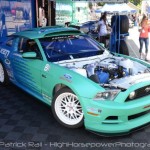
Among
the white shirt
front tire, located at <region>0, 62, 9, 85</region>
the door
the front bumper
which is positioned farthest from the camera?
the white shirt

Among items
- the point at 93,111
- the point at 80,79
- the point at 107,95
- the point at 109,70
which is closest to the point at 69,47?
the point at 109,70

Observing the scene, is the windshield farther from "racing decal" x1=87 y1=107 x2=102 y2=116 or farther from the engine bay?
"racing decal" x1=87 y1=107 x2=102 y2=116

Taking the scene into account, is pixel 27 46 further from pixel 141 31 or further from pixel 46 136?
pixel 141 31

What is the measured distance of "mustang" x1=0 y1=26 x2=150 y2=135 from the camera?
Result: 3.40 metres

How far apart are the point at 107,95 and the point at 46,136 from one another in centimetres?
104

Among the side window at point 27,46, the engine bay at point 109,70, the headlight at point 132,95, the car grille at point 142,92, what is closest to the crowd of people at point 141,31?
the engine bay at point 109,70

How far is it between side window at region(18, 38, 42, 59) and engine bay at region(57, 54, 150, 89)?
633mm

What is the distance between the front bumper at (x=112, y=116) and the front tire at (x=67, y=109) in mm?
243

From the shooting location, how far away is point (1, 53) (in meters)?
5.58

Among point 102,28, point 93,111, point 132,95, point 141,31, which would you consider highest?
point 102,28

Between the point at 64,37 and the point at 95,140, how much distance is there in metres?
2.11

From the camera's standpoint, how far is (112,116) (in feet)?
11.1

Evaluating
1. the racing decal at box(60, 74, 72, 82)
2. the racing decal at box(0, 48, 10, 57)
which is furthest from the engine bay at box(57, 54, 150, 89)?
the racing decal at box(0, 48, 10, 57)

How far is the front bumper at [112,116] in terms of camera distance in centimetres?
333
